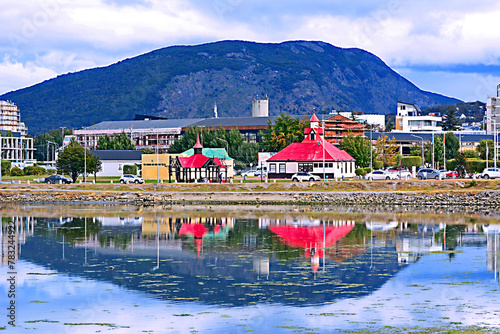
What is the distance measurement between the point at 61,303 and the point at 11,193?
69.3 m

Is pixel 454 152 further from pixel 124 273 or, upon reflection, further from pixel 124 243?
pixel 124 273

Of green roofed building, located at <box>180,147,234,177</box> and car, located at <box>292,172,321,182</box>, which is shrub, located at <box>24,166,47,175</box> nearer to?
green roofed building, located at <box>180,147,234,177</box>

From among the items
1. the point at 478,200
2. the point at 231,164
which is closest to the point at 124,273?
the point at 478,200

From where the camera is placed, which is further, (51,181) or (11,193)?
(51,181)

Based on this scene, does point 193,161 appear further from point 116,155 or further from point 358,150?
point 358,150

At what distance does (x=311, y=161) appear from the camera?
106562mm

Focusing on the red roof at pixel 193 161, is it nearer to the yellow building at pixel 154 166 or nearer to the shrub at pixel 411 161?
the yellow building at pixel 154 166

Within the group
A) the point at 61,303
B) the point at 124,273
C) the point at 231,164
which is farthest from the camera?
the point at 231,164

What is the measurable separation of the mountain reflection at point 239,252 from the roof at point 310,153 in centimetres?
3983

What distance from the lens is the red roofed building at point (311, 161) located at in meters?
106

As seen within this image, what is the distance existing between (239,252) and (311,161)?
63474mm

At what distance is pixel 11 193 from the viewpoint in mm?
94188

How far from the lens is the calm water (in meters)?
26.6

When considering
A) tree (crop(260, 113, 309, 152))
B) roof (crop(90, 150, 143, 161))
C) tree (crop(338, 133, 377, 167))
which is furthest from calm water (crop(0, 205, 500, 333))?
tree (crop(260, 113, 309, 152))
